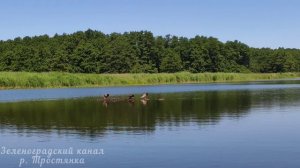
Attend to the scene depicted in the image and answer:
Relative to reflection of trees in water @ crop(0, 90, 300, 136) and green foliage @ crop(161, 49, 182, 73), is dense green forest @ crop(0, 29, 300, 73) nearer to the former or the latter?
green foliage @ crop(161, 49, 182, 73)

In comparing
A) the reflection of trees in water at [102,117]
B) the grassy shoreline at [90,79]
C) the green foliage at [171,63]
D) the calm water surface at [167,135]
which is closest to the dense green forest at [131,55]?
the green foliage at [171,63]

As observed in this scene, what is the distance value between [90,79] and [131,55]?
142 ft

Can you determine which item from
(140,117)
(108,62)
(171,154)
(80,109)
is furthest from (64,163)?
(108,62)

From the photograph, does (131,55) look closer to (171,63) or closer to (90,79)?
(171,63)

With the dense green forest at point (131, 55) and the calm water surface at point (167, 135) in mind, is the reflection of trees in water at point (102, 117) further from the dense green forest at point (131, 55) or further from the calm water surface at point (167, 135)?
the dense green forest at point (131, 55)

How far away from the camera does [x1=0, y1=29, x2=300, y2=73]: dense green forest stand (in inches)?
4961

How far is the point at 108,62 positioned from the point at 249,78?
118ft

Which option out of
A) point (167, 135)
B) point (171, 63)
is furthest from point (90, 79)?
point (167, 135)

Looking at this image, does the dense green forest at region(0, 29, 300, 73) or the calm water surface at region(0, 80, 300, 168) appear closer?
the calm water surface at region(0, 80, 300, 168)

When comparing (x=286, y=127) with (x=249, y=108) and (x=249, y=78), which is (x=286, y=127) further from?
(x=249, y=78)

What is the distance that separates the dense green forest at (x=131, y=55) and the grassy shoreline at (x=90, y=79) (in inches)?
929

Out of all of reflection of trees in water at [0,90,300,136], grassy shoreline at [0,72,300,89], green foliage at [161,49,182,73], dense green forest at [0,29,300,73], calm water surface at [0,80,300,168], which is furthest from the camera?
green foliage at [161,49,182,73]

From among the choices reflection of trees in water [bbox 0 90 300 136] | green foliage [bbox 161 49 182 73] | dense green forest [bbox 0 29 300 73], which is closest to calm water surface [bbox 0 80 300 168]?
reflection of trees in water [bbox 0 90 300 136]

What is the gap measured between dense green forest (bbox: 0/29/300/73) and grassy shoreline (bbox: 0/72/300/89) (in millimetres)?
23590
